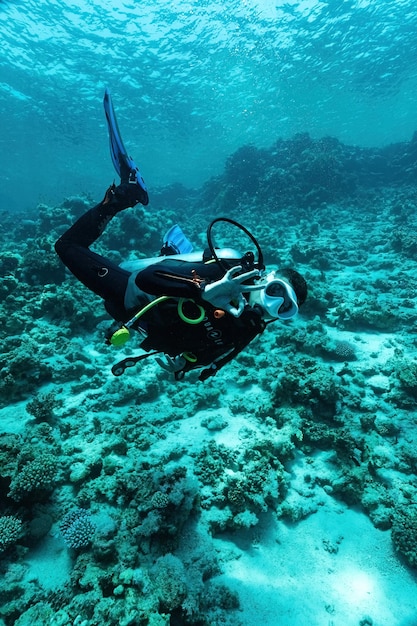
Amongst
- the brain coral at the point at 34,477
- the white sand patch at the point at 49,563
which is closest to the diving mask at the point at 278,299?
the brain coral at the point at 34,477

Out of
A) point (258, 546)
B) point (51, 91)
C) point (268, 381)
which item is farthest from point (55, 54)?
point (258, 546)

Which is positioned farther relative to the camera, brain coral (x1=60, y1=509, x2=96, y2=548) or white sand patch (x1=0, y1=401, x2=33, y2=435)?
white sand patch (x1=0, y1=401, x2=33, y2=435)

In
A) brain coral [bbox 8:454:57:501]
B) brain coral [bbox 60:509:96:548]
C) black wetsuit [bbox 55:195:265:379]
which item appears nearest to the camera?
black wetsuit [bbox 55:195:265:379]

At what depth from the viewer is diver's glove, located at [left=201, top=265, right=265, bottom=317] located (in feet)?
9.34

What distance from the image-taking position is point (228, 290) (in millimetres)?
2883

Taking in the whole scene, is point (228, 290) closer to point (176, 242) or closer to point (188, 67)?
point (176, 242)

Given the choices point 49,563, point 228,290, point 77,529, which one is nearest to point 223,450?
point 77,529

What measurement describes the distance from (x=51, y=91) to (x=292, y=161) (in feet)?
87.3

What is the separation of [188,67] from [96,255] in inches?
1448

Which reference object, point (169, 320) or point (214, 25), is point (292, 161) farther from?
point (169, 320)

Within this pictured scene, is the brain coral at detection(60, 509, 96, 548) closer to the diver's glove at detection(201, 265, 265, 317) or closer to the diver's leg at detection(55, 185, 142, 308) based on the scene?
the diver's leg at detection(55, 185, 142, 308)

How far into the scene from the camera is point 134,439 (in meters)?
6.00

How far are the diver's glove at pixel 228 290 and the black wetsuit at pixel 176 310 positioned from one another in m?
0.10

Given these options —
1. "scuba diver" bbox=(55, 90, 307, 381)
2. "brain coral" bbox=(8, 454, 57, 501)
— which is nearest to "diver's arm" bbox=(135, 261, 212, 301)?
"scuba diver" bbox=(55, 90, 307, 381)
